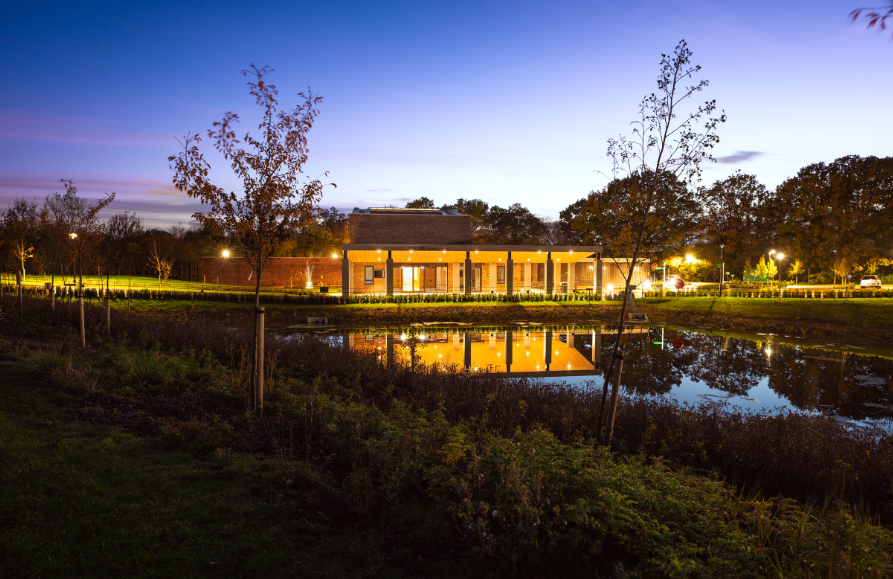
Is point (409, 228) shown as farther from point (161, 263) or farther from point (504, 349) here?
point (161, 263)

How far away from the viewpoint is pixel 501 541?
3172mm

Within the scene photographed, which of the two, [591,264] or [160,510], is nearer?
[160,510]

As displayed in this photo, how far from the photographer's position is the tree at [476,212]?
5403 centimetres

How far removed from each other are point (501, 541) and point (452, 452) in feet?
4.28

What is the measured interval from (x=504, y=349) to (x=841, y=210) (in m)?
37.8

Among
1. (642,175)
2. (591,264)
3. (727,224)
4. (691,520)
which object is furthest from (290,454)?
(727,224)

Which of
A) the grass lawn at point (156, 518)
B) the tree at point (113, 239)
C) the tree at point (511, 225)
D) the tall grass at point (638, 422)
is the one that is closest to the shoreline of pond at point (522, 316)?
the tree at point (113, 239)

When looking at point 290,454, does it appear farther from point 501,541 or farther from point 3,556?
point 501,541

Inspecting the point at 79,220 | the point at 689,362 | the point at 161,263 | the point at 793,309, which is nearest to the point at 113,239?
the point at 79,220

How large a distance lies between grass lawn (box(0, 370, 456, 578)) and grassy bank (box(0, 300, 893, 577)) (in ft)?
0.06

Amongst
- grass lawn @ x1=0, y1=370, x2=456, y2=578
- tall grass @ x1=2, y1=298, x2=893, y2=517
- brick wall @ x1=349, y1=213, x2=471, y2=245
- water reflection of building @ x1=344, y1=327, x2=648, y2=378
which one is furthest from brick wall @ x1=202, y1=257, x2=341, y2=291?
grass lawn @ x1=0, y1=370, x2=456, y2=578

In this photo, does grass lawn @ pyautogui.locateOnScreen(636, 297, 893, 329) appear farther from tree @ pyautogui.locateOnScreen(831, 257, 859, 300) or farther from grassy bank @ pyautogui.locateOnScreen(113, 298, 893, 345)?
tree @ pyautogui.locateOnScreen(831, 257, 859, 300)

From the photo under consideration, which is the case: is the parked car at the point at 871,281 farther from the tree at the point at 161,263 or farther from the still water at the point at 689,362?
the tree at the point at 161,263

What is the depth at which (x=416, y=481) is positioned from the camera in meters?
4.17
